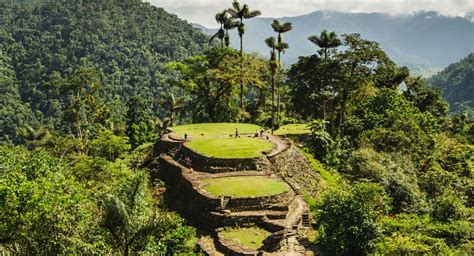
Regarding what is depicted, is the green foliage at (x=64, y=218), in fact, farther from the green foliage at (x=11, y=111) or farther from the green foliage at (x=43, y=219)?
the green foliage at (x=11, y=111)

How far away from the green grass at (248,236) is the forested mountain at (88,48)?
214 feet

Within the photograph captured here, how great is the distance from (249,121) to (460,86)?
377 ft

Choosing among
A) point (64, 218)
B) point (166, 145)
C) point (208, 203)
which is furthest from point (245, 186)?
point (64, 218)

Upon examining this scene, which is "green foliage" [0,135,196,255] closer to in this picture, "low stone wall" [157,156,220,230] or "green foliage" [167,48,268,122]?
"low stone wall" [157,156,220,230]

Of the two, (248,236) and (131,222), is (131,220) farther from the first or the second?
(248,236)

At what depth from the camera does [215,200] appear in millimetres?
20641

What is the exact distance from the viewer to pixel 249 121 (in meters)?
46.8

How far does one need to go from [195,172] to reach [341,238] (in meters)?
9.43

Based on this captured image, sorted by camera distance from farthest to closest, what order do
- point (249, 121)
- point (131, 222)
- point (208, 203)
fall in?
point (249, 121) → point (208, 203) → point (131, 222)

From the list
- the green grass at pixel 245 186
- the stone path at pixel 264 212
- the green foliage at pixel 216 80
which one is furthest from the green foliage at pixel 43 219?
the green foliage at pixel 216 80

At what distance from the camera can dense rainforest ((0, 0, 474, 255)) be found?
523 inches

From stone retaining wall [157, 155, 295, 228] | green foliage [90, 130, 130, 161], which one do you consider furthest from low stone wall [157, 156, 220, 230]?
green foliage [90, 130, 130, 161]

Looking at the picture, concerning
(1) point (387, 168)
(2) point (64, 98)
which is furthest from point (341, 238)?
(2) point (64, 98)

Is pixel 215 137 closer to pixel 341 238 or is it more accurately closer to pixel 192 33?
pixel 341 238
